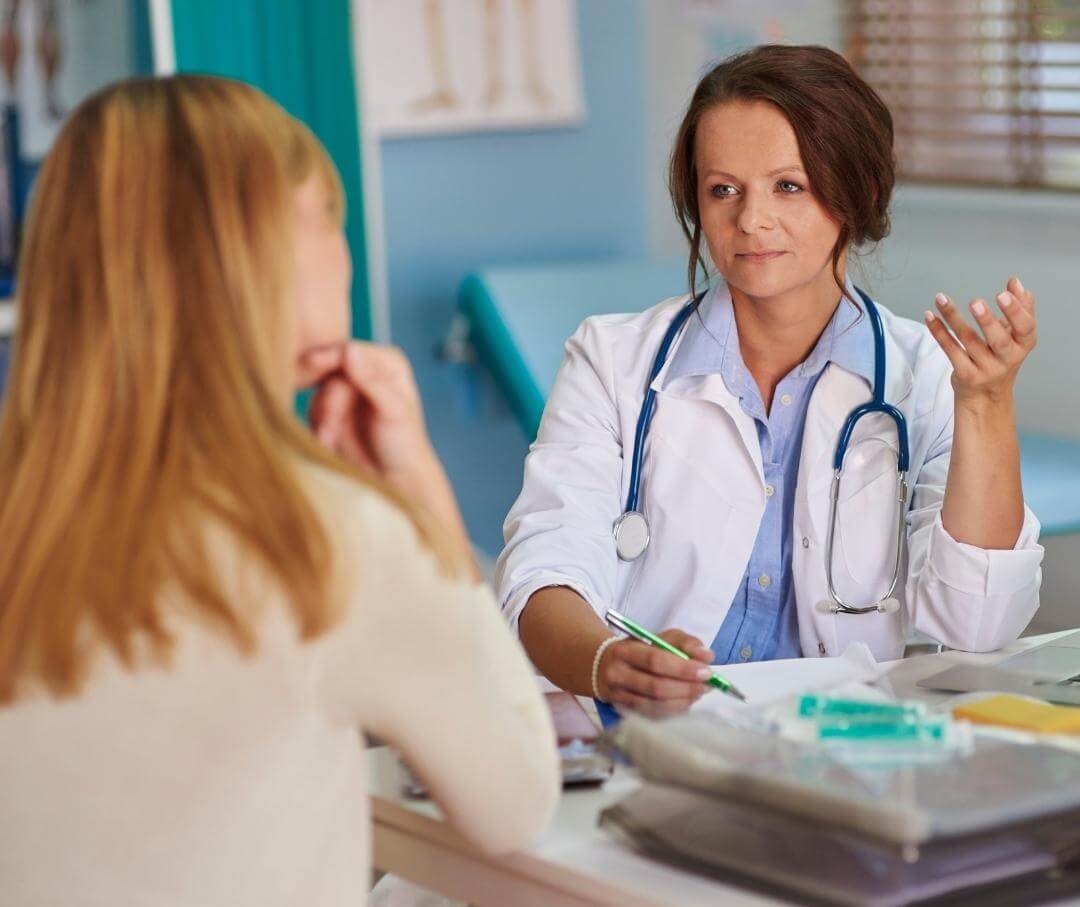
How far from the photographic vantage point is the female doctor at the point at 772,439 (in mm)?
1694

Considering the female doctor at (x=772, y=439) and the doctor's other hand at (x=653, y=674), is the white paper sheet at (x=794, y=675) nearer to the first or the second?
the doctor's other hand at (x=653, y=674)

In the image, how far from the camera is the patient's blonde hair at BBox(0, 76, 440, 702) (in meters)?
0.89

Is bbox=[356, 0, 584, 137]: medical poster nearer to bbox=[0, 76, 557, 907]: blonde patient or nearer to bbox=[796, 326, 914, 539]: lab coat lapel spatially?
bbox=[796, 326, 914, 539]: lab coat lapel

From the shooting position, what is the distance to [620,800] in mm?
1109

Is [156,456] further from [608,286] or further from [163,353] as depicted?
[608,286]

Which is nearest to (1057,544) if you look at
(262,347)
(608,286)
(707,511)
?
(707,511)

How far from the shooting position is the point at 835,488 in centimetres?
171

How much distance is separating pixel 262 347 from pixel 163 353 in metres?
0.06

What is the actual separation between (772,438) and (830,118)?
35 cm

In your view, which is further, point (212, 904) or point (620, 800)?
point (620, 800)

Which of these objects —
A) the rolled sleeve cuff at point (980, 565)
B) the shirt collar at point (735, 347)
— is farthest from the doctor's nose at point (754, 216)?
the rolled sleeve cuff at point (980, 565)

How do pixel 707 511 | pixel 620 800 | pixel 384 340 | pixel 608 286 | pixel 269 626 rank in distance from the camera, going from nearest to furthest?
pixel 269 626 < pixel 620 800 < pixel 707 511 < pixel 608 286 < pixel 384 340

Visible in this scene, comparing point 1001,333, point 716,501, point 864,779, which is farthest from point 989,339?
point 864,779

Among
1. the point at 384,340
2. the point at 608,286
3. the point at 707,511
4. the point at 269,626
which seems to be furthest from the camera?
the point at 384,340
